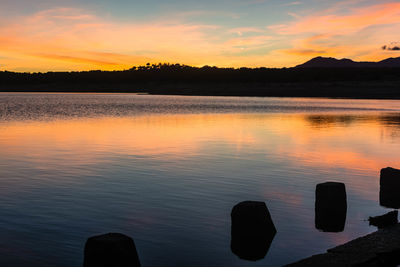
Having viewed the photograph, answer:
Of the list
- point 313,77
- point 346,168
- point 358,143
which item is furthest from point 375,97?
point 346,168

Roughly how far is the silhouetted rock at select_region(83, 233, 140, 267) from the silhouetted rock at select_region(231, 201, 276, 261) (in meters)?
3.71

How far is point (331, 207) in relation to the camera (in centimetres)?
1295

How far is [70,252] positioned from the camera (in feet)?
34.4

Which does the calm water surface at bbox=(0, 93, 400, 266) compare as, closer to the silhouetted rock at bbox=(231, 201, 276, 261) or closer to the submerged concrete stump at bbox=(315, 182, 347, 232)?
the silhouetted rock at bbox=(231, 201, 276, 261)

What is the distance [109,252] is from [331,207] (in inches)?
287

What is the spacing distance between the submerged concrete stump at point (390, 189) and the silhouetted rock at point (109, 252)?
33.1 ft

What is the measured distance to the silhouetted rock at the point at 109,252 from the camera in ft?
25.3

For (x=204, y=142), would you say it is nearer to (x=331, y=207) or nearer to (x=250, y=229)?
(x=331, y=207)

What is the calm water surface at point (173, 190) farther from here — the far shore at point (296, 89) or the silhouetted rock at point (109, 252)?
the far shore at point (296, 89)

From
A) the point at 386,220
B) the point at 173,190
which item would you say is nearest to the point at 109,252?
the point at 386,220

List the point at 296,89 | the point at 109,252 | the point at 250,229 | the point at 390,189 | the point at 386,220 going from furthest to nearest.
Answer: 1. the point at 296,89
2. the point at 390,189
3. the point at 386,220
4. the point at 250,229
5. the point at 109,252

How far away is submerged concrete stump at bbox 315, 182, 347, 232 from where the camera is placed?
12.9m

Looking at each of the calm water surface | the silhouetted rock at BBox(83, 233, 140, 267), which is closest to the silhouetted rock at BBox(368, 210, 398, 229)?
the calm water surface

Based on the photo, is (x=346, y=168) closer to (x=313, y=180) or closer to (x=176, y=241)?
(x=313, y=180)
